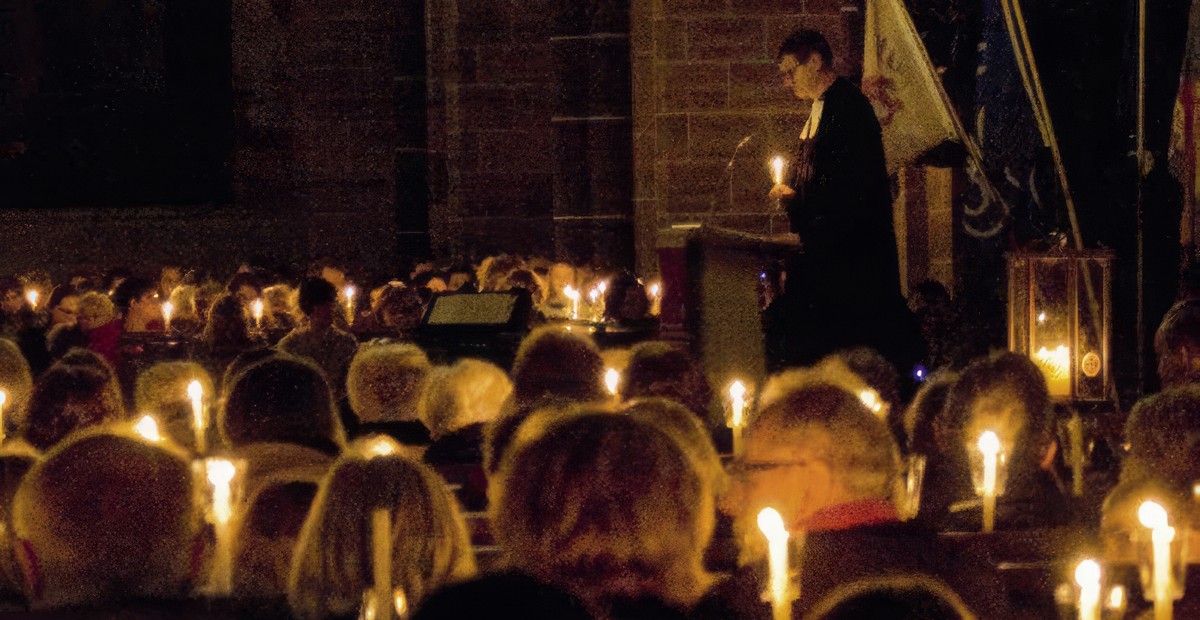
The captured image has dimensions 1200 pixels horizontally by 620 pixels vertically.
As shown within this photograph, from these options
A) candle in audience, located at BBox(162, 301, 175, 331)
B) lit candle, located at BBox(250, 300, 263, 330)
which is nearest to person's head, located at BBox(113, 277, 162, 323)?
candle in audience, located at BBox(162, 301, 175, 331)

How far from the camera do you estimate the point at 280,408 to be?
15.3 ft

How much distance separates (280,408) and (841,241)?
3.52 meters

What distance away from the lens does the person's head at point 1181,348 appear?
5.89 meters

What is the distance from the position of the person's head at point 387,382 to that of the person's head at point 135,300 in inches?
256

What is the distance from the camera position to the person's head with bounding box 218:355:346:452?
4676 millimetres

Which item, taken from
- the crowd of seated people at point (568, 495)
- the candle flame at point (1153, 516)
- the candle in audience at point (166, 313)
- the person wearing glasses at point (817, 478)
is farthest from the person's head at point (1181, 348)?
the candle in audience at point (166, 313)

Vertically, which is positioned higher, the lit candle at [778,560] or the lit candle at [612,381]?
the lit candle at [612,381]

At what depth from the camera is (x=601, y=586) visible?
3.30m

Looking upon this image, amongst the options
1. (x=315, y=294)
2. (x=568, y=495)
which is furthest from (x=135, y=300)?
(x=568, y=495)

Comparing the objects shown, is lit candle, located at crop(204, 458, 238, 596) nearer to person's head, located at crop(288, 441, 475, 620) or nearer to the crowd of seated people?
the crowd of seated people

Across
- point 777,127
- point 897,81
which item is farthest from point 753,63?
point 897,81

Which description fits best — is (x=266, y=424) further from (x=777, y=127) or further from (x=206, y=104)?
(x=206, y=104)

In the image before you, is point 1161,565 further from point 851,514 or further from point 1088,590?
point 851,514

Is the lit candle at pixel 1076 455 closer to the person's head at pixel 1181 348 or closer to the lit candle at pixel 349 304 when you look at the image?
the person's head at pixel 1181 348
